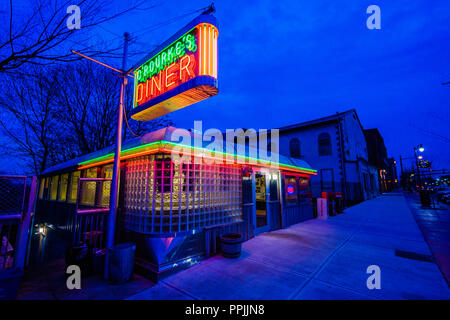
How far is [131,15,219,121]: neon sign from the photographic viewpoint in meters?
4.04

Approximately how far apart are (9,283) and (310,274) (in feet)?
20.5

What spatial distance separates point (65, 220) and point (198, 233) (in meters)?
7.39

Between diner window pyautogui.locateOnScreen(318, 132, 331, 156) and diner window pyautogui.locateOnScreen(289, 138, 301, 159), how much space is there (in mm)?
2110

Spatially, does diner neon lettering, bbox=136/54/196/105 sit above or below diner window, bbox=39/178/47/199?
above

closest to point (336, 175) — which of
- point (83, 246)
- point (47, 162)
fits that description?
point (83, 246)

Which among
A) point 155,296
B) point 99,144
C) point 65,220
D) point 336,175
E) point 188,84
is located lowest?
point 155,296

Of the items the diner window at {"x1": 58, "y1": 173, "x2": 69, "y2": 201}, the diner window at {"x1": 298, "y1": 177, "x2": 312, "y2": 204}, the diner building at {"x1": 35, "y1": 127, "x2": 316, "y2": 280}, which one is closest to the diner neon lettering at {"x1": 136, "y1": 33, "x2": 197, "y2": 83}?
the diner building at {"x1": 35, "y1": 127, "x2": 316, "y2": 280}

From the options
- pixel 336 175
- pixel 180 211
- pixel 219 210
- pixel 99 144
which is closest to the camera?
pixel 180 211

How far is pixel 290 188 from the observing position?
9.86m

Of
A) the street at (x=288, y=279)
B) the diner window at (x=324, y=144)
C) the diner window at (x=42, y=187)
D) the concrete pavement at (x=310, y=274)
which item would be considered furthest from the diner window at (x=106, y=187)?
the diner window at (x=324, y=144)

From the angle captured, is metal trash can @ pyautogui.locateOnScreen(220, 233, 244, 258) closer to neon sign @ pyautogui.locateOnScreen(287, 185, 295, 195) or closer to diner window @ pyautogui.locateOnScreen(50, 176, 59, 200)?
neon sign @ pyautogui.locateOnScreen(287, 185, 295, 195)

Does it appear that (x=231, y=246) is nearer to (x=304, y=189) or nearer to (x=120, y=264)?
(x=120, y=264)
